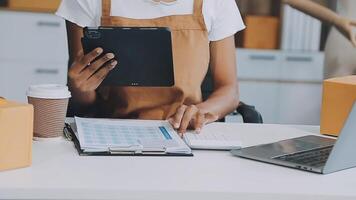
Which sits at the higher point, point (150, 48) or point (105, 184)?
point (150, 48)

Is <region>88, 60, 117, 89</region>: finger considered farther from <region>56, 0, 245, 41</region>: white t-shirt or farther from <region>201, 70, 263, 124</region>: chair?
<region>201, 70, 263, 124</region>: chair

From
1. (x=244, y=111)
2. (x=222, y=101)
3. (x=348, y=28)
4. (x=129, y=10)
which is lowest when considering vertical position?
(x=244, y=111)

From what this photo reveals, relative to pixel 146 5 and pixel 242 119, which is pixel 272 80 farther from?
pixel 146 5

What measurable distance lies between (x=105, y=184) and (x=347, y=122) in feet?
1.53

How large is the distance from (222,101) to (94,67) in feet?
1.57

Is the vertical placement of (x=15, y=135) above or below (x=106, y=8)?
below

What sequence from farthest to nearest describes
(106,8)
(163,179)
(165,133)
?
(106,8), (165,133), (163,179)

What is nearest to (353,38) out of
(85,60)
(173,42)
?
(173,42)

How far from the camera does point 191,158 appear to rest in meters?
1.28

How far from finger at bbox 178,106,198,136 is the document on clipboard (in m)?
0.02

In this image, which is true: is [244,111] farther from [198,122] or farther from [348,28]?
[348,28]

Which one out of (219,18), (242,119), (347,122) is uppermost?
(219,18)

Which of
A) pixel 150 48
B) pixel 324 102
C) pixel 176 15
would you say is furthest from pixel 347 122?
pixel 176 15

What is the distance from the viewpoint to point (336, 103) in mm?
1568
